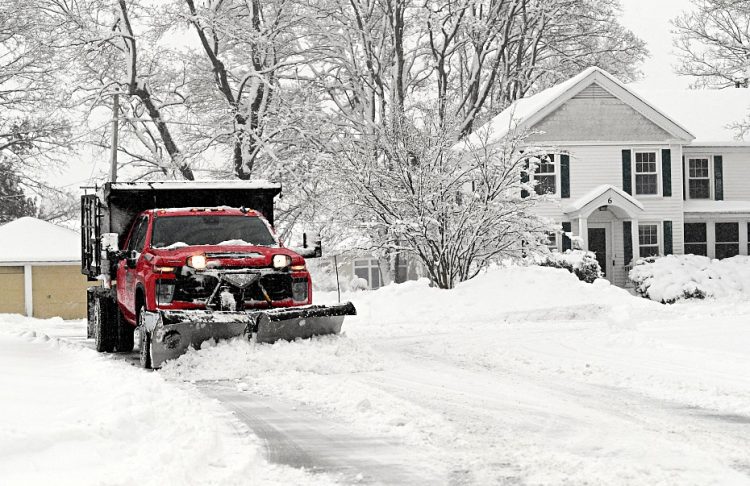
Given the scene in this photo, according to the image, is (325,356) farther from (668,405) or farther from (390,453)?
(390,453)

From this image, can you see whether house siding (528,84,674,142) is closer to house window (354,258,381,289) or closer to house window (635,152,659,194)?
house window (635,152,659,194)

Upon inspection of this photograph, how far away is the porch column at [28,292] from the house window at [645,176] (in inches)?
833

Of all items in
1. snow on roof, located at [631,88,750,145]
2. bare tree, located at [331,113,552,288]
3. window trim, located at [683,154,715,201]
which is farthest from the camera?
snow on roof, located at [631,88,750,145]

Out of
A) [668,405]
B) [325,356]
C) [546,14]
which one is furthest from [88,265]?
[546,14]

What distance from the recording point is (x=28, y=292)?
3506 centimetres

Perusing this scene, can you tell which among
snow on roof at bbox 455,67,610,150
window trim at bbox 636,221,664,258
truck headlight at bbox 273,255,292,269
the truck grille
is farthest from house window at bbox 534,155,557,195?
the truck grille

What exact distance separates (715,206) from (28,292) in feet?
79.5

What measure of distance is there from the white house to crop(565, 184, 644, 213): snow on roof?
5cm

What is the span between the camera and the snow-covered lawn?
22.6ft

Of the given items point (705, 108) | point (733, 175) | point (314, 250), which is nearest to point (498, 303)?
point (314, 250)

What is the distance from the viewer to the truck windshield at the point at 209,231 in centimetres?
1404

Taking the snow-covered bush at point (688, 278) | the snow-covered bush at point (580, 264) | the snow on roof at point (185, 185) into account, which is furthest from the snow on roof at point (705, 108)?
the snow on roof at point (185, 185)

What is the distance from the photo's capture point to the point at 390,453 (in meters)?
7.25

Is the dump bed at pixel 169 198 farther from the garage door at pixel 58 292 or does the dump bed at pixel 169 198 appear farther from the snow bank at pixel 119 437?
the garage door at pixel 58 292
